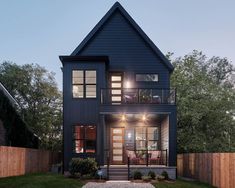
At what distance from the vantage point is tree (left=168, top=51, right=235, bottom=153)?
31.2m

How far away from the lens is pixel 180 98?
104 ft

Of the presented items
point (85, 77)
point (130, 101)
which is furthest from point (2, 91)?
point (130, 101)

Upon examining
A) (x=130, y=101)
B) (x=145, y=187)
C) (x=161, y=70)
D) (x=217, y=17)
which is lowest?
(x=145, y=187)

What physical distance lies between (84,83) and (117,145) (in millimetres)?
4705

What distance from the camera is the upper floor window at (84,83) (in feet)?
75.5

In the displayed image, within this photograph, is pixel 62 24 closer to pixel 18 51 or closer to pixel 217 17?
pixel 217 17

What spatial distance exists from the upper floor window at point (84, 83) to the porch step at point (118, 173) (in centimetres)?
435

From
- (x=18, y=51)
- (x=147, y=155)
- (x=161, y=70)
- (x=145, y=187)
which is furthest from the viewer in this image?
(x=18, y=51)

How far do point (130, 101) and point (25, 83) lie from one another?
26508 mm

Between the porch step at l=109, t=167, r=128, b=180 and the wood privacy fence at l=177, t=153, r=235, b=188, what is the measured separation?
152 inches

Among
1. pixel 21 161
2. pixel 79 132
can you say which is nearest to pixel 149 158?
pixel 79 132

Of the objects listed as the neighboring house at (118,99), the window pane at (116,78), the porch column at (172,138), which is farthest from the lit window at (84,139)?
the porch column at (172,138)

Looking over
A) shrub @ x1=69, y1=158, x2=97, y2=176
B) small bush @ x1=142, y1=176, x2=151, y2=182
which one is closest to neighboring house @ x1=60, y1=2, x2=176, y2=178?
shrub @ x1=69, y1=158, x2=97, y2=176

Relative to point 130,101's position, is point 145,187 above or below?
below
